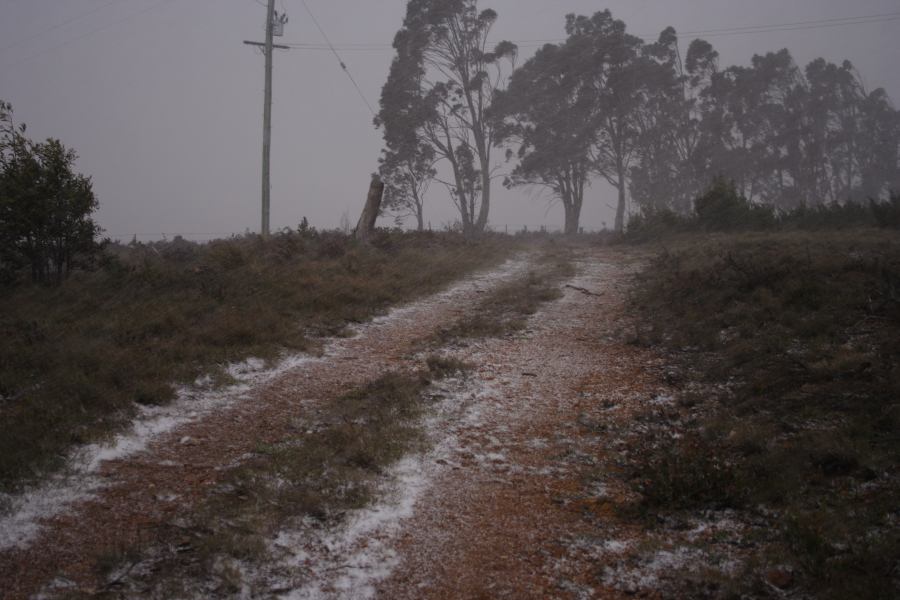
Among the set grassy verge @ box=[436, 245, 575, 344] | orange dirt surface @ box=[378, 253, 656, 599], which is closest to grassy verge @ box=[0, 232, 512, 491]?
grassy verge @ box=[436, 245, 575, 344]

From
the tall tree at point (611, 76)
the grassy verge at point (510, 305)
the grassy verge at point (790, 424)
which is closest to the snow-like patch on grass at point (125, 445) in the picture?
the grassy verge at point (510, 305)

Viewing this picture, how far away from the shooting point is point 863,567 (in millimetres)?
2627

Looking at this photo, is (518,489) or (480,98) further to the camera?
(480,98)

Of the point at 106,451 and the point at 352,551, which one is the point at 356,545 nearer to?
→ the point at 352,551

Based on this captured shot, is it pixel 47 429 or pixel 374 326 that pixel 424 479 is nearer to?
pixel 47 429

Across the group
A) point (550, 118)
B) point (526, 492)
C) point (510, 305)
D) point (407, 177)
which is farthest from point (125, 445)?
point (550, 118)

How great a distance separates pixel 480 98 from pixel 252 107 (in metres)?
111

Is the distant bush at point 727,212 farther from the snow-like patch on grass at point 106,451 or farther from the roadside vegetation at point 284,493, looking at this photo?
the snow-like patch on grass at point 106,451

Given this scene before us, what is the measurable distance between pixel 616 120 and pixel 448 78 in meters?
11.3

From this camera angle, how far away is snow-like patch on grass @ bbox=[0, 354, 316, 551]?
334cm

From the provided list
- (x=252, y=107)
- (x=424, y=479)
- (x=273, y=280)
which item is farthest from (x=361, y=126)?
(x=424, y=479)

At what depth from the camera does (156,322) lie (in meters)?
7.38

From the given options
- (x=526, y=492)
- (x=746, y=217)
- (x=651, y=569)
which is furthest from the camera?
(x=746, y=217)

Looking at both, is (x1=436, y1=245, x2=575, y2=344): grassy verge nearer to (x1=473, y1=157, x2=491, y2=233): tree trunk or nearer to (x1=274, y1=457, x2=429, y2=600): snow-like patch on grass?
(x1=274, y1=457, x2=429, y2=600): snow-like patch on grass
